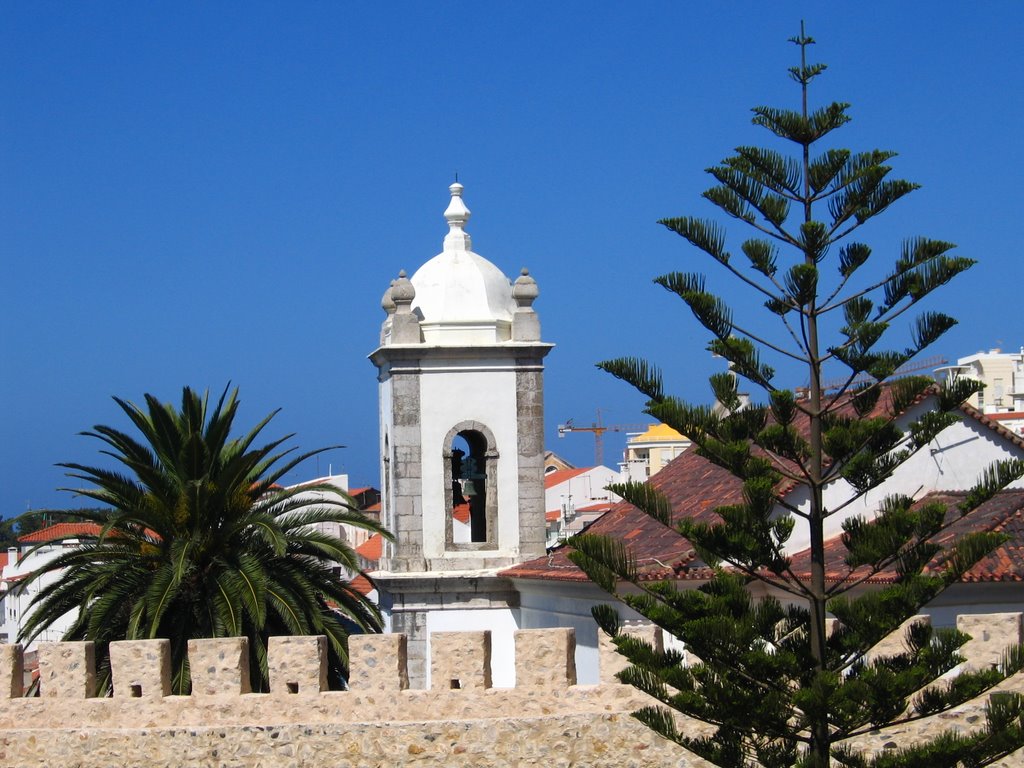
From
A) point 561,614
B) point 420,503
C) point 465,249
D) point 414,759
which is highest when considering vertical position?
point 465,249

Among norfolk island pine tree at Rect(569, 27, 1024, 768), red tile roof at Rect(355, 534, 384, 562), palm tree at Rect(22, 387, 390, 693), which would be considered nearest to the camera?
norfolk island pine tree at Rect(569, 27, 1024, 768)

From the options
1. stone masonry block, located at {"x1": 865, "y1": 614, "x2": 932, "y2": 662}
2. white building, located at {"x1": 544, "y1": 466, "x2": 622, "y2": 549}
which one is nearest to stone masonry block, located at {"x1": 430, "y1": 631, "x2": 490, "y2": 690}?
stone masonry block, located at {"x1": 865, "y1": 614, "x2": 932, "y2": 662}

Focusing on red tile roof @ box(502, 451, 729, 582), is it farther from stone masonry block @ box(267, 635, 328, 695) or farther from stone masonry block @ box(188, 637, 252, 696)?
stone masonry block @ box(188, 637, 252, 696)

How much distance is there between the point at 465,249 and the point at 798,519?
6.24 m

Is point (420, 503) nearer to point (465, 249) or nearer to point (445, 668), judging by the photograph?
point (465, 249)

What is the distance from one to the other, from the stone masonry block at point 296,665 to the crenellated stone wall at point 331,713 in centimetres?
1

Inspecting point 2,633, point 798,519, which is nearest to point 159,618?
point 798,519

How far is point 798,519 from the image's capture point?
663 inches

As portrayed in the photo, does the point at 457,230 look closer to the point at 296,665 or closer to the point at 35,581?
the point at 296,665

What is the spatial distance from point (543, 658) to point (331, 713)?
1.70m

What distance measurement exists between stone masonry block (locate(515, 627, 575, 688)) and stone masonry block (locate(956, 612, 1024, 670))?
2.94 meters

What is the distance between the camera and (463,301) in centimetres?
2091

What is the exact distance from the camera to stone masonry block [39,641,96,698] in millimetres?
14891

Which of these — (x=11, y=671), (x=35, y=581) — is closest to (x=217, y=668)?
(x=11, y=671)
